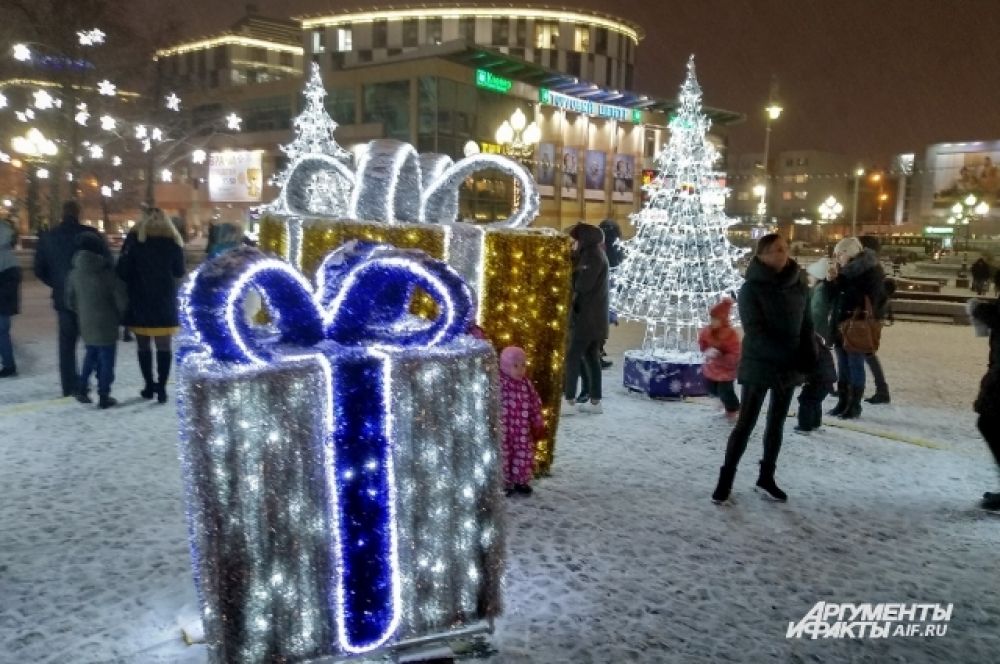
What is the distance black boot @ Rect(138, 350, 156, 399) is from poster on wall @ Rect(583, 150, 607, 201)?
39.6 m

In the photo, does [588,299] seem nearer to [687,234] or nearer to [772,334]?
[772,334]

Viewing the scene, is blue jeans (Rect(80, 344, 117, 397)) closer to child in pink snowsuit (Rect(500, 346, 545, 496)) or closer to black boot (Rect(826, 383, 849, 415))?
child in pink snowsuit (Rect(500, 346, 545, 496))

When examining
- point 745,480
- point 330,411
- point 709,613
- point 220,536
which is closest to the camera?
point 220,536

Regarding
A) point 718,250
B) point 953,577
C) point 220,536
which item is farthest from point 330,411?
point 718,250

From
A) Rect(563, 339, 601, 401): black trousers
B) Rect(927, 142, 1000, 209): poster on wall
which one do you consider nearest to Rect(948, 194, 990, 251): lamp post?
Rect(927, 142, 1000, 209): poster on wall

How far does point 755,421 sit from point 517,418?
167cm

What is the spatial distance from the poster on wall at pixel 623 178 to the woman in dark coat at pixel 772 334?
43.9m

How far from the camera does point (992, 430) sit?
525 cm

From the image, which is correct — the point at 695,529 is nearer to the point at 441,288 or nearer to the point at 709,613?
the point at 709,613

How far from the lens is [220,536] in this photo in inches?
109

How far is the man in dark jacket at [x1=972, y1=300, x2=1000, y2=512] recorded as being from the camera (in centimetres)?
519

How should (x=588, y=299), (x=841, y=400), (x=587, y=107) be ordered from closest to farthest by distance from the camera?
(x=588, y=299), (x=841, y=400), (x=587, y=107)

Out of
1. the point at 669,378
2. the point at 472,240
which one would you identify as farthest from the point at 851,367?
the point at 472,240

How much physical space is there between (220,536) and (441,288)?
1.29 m
